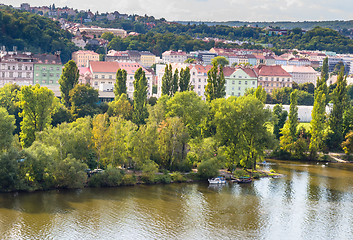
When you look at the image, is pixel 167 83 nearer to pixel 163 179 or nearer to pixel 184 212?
pixel 163 179

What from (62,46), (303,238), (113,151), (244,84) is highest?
(62,46)

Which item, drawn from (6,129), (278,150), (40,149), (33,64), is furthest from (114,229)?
(33,64)

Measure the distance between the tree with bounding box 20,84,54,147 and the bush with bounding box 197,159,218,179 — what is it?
15782mm

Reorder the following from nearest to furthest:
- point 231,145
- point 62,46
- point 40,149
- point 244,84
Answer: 1. point 40,149
2. point 231,145
3. point 244,84
4. point 62,46

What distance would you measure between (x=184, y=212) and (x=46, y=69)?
57.5 metres

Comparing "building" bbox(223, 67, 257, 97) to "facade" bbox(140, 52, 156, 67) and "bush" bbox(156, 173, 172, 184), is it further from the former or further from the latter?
"facade" bbox(140, 52, 156, 67)

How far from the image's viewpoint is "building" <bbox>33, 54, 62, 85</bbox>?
3455 inches

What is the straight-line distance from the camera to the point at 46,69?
291 feet

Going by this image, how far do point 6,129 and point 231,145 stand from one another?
71.5ft

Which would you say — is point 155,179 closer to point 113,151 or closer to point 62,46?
point 113,151

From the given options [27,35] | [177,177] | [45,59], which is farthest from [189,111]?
[27,35]

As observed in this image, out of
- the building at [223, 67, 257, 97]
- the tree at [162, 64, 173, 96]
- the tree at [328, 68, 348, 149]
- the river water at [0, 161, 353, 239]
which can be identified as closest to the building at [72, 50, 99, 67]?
the building at [223, 67, 257, 97]

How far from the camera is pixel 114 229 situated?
34625 millimetres

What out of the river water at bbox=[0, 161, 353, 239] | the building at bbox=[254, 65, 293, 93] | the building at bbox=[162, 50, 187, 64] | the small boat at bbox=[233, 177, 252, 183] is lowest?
the river water at bbox=[0, 161, 353, 239]
